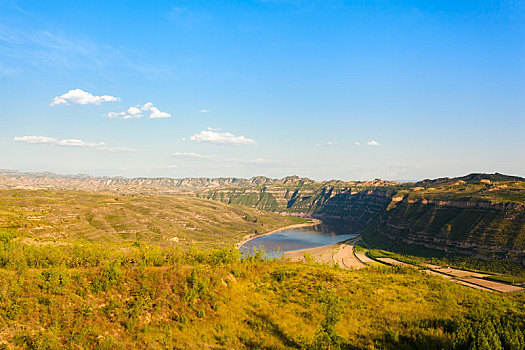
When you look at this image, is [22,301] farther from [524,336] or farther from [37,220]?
[37,220]

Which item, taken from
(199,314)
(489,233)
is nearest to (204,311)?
(199,314)

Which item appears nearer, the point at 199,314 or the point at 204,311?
the point at 199,314

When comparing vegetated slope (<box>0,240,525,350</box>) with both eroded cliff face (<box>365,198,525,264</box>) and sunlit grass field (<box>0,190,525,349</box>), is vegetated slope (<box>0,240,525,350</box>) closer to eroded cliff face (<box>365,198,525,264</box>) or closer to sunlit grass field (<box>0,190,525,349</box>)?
sunlit grass field (<box>0,190,525,349</box>)

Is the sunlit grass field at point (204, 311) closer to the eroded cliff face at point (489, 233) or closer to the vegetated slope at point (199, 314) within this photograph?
the vegetated slope at point (199, 314)

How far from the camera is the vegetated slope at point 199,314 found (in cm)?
3172

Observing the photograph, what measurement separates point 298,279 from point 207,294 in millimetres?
24536

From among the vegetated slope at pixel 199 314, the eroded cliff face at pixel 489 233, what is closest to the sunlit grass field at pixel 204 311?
the vegetated slope at pixel 199 314

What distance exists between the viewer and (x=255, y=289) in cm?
5356

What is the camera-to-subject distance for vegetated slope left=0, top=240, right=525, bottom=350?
31.7 m

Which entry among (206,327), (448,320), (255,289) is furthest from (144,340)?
(448,320)

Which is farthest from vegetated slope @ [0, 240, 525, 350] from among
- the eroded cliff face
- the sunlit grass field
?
the eroded cliff face

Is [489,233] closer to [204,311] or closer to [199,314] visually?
[204,311]

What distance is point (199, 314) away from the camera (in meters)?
40.0

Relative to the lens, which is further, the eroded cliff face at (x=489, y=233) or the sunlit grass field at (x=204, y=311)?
the eroded cliff face at (x=489, y=233)
